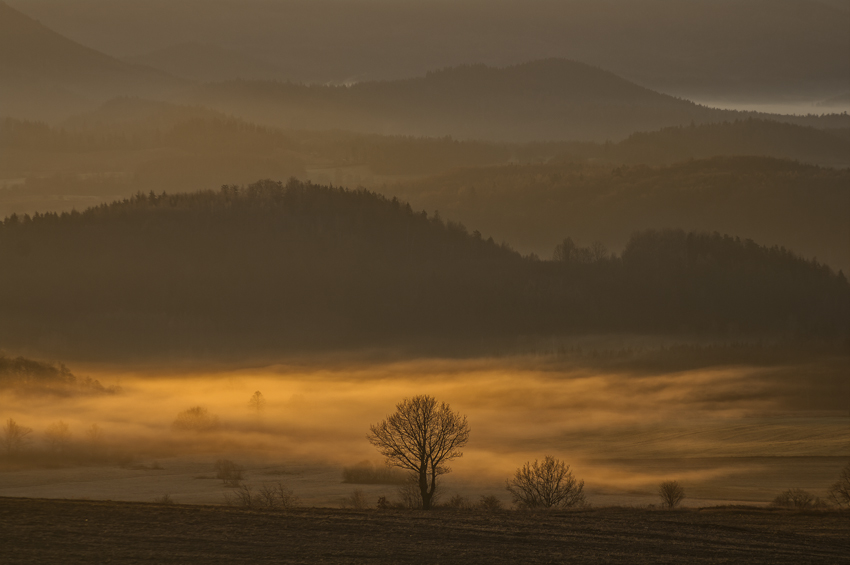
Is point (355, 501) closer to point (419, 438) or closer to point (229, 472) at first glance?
point (419, 438)

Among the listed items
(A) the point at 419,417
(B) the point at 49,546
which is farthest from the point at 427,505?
(B) the point at 49,546

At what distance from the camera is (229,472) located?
184875 millimetres

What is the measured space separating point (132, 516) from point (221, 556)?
1169 cm

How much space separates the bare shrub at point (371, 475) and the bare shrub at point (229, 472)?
17583 millimetres

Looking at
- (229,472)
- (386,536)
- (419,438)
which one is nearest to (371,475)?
(229,472)

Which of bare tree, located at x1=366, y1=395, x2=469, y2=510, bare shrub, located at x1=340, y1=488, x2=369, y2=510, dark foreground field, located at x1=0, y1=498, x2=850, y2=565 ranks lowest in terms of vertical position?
dark foreground field, located at x1=0, y1=498, x2=850, y2=565

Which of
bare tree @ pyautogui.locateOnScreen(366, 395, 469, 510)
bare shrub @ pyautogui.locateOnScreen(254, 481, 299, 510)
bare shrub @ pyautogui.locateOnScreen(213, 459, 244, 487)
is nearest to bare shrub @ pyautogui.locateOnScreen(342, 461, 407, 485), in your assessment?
bare shrub @ pyautogui.locateOnScreen(254, 481, 299, 510)

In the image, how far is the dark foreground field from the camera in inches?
Result: 2325

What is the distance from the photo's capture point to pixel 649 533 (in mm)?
67500

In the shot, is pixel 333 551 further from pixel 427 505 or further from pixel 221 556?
pixel 427 505

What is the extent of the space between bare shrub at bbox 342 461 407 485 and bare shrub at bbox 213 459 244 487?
17.6 meters

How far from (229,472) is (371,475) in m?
30.3

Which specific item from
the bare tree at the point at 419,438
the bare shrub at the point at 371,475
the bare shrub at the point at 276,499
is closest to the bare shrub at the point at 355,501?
the bare shrub at the point at 276,499

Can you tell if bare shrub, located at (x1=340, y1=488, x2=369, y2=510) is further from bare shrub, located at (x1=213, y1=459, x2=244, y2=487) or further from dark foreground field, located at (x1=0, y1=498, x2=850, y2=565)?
dark foreground field, located at (x1=0, y1=498, x2=850, y2=565)
